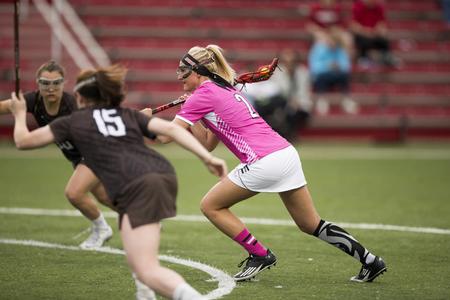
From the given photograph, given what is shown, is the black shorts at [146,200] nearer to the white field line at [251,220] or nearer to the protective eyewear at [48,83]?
the protective eyewear at [48,83]

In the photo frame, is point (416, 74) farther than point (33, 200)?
Yes

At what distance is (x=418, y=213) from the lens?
11.0 m

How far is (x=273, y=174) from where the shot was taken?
6.94 m

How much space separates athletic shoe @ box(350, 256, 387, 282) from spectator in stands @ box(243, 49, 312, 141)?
12.3 metres

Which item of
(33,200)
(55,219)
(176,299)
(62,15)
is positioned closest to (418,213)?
(55,219)

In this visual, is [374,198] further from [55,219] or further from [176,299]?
[176,299]

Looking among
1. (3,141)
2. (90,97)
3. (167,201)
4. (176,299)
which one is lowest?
(3,141)

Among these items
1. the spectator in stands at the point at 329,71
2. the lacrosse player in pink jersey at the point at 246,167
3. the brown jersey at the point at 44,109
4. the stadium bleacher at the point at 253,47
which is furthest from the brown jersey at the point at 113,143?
the spectator in stands at the point at 329,71

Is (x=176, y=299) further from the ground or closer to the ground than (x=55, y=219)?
further from the ground

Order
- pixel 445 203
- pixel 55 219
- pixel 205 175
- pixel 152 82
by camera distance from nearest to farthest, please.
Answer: pixel 55 219 < pixel 445 203 < pixel 205 175 < pixel 152 82

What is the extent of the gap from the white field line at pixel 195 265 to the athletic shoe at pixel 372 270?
1.10 m

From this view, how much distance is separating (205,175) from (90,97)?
944 cm

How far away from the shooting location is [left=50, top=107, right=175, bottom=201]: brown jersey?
18.4ft

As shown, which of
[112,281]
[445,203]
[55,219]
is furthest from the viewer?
[445,203]
